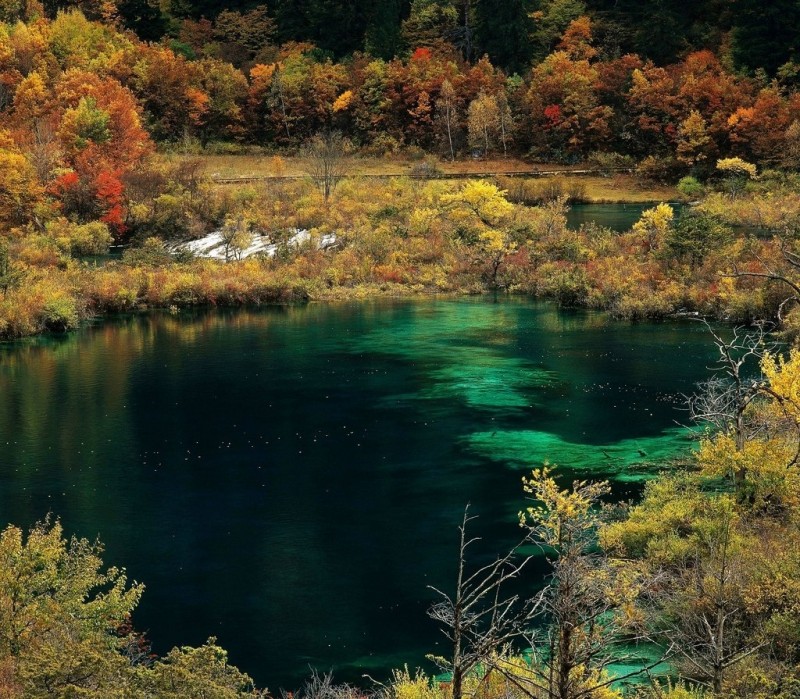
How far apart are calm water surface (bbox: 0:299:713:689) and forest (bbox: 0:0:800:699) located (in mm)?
1469

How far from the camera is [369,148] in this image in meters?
105

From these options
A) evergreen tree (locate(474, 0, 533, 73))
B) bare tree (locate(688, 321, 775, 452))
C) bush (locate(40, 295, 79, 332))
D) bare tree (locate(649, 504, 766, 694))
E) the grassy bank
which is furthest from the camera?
evergreen tree (locate(474, 0, 533, 73))

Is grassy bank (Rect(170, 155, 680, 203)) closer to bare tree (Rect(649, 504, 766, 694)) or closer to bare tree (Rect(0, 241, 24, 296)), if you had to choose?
bare tree (Rect(0, 241, 24, 296))

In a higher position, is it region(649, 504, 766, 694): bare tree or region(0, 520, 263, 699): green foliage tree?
region(0, 520, 263, 699): green foliage tree

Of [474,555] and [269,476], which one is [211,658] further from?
[269,476]

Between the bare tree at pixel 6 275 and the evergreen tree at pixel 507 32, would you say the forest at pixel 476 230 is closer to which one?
the bare tree at pixel 6 275

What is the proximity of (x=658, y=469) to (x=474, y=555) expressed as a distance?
7.87 m

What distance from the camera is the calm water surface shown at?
22.9 metres

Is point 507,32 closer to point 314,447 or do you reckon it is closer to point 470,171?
point 470,171

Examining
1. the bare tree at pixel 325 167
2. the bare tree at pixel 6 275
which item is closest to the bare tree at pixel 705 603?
the bare tree at pixel 6 275

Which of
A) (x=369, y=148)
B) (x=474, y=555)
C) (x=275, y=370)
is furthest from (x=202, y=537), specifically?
(x=369, y=148)

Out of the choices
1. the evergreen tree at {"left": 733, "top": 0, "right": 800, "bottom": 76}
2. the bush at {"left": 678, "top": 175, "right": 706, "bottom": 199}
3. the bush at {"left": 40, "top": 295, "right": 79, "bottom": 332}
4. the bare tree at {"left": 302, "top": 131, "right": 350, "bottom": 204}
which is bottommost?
the bush at {"left": 40, "top": 295, "right": 79, "bottom": 332}

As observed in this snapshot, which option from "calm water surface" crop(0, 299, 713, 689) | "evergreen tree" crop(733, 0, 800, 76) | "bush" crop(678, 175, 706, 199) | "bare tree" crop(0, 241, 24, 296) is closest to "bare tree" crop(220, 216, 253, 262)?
"calm water surface" crop(0, 299, 713, 689)

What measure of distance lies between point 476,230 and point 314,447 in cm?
3345
